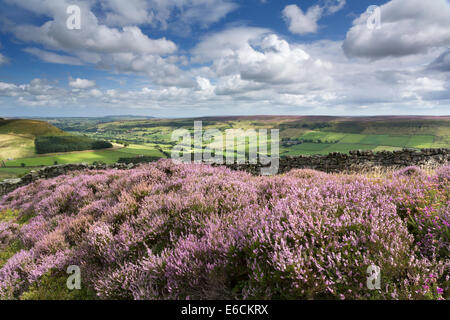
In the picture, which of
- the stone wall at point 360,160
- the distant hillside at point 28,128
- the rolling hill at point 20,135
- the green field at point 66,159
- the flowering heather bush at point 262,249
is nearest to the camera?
the flowering heather bush at point 262,249

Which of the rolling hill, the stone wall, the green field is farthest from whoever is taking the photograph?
the rolling hill

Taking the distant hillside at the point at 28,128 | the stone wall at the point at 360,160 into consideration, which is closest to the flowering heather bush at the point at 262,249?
the stone wall at the point at 360,160

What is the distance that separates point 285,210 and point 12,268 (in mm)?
4633

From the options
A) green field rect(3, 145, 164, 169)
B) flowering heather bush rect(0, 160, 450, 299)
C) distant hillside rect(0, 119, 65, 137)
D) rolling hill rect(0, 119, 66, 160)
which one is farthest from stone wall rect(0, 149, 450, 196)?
distant hillside rect(0, 119, 65, 137)

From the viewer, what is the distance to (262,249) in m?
2.31

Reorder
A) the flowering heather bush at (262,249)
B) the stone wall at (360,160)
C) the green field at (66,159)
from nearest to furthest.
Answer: the flowering heather bush at (262,249)
the stone wall at (360,160)
the green field at (66,159)

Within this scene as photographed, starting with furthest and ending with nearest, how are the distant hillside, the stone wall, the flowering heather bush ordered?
the distant hillside, the stone wall, the flowering heather bush

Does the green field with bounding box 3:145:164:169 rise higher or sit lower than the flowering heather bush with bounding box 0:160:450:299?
lower

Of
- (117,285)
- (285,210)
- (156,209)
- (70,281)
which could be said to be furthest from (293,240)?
(70,281)

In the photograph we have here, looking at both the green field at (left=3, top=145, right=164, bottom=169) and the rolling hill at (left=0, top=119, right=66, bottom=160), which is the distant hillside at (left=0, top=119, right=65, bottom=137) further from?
the green field at (left=3, top=145, right=164, bottom=169)

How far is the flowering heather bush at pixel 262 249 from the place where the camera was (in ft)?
6.25

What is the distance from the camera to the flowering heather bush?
6.25ft

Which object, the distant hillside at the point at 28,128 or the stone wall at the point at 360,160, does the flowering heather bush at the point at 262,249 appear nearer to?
the stone wall at the point at 360,160
